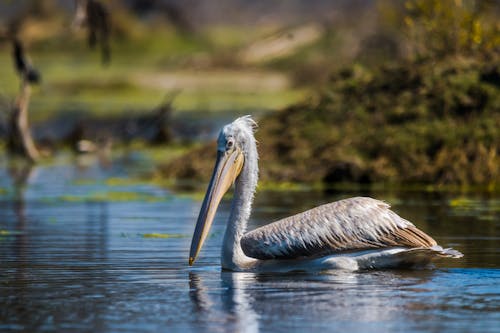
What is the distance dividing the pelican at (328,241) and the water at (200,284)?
13 centimetres

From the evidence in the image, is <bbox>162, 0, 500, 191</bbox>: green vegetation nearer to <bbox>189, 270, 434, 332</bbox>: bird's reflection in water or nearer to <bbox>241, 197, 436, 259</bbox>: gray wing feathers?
<bbox>241, 197, 436, 259</bbox>: gray wing feathers

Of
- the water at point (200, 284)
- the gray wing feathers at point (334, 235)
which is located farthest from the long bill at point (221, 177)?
the water at point (200, 284)

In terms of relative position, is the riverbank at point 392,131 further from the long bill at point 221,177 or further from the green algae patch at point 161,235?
the long bill at point 221,177

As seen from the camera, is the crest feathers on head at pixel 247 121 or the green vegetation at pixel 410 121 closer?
the crest feathers on head at pixel 247 121

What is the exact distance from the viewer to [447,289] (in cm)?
978

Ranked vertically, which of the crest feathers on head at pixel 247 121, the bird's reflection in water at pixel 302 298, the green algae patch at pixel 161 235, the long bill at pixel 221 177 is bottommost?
the bird's reflection in water at pixel 302 298

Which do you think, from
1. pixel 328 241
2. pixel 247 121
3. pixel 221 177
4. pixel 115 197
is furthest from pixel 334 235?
pixel 115 197

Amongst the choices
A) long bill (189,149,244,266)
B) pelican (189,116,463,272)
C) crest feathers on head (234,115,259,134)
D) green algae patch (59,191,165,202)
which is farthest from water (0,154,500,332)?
green algae patch (59,191,165,202)

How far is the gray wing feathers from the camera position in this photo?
10586mm

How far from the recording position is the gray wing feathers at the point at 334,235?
34.7 ft

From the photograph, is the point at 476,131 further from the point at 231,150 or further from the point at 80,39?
the point at 80,39

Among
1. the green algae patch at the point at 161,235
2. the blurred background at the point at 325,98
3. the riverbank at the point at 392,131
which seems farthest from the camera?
the blurred background at the point at 325,98

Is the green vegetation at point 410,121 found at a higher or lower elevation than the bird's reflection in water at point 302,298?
higher

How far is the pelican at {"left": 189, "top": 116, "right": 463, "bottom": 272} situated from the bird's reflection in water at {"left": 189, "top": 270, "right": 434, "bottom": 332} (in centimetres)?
12
